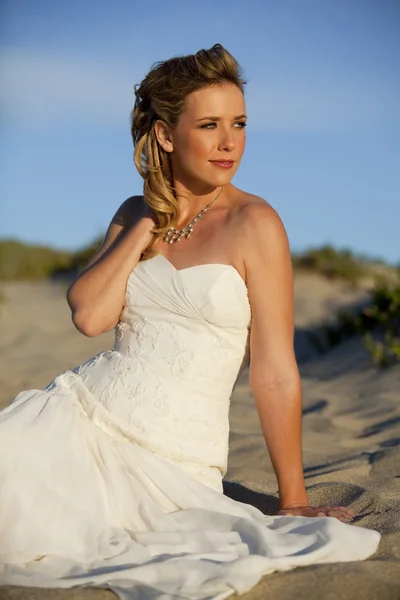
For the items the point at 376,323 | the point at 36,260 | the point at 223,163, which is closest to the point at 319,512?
the point at 223,163

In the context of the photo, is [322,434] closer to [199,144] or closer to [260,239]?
[260,239]

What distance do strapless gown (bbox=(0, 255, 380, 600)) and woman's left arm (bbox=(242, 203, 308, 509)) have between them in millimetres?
82

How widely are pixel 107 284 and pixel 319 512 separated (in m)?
1.34

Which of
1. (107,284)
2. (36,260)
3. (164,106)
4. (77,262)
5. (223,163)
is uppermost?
(164,106)

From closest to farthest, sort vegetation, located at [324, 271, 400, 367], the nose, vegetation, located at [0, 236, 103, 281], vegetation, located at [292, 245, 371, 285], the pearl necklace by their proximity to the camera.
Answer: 1. the nose
2. the pearl necklace
3. vegetation, located at [324, 271, 400, 367]
4. vegetation, located at [292, 245, 371, 285]
5. vegetation, located at [0, 236, 103, 281]

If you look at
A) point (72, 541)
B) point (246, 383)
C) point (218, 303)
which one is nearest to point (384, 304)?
point (246, 383)

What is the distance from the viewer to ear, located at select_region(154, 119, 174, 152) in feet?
13.3

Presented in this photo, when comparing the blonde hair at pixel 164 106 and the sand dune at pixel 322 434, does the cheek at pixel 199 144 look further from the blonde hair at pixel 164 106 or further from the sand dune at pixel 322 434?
the sand dune at pixel 322 434

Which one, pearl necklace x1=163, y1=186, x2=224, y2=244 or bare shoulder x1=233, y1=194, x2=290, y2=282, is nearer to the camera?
bare shoulder x1=233, y1=194, x2=290, y2=282

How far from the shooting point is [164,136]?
408 centimetres

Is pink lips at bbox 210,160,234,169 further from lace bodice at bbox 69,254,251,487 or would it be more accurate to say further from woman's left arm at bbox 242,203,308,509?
lace bodice at bbox 69,254,251,487

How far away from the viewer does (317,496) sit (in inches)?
165

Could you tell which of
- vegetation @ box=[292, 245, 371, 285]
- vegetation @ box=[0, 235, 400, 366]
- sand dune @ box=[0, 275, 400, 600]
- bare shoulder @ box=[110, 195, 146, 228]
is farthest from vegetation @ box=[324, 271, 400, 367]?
bare shoulder @ box=[110, 195, 146, 228]

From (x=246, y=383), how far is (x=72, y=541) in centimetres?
520
